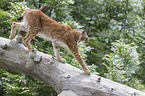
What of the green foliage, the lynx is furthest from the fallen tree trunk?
the green foliage

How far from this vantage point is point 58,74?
333cm

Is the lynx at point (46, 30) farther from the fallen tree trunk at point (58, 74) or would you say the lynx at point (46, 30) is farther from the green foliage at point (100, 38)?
the green foliage at point (100, 38)

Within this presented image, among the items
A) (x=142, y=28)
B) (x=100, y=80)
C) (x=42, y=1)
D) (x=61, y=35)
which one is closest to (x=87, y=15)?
(x=142, y=28)

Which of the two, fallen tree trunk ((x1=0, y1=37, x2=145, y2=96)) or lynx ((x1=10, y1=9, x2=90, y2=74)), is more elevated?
lynx ((x1=10, y1=9, x2=90, y2=74))

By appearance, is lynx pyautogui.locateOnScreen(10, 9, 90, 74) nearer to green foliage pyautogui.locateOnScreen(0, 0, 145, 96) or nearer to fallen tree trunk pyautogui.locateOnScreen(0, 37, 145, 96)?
fallen tree trunk pyautogui.locateOnScreen(0, 37, 145, 96)

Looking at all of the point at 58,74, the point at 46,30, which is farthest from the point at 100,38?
the point at 58,74

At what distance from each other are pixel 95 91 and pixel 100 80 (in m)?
0.22

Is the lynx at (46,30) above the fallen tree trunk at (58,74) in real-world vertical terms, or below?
above

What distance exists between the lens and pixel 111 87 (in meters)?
3.00

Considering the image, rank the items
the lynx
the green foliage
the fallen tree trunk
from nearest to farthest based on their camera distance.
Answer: the fallen tree trunk < the lynx < the green foliage

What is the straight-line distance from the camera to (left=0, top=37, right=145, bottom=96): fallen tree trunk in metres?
3.02

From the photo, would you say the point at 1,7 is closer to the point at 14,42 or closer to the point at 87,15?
the point at 14,42

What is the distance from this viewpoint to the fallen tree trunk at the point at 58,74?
302 cm

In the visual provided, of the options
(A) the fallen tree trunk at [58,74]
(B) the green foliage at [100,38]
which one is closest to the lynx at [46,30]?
(A) the fallen tree trunk at [58,74]
